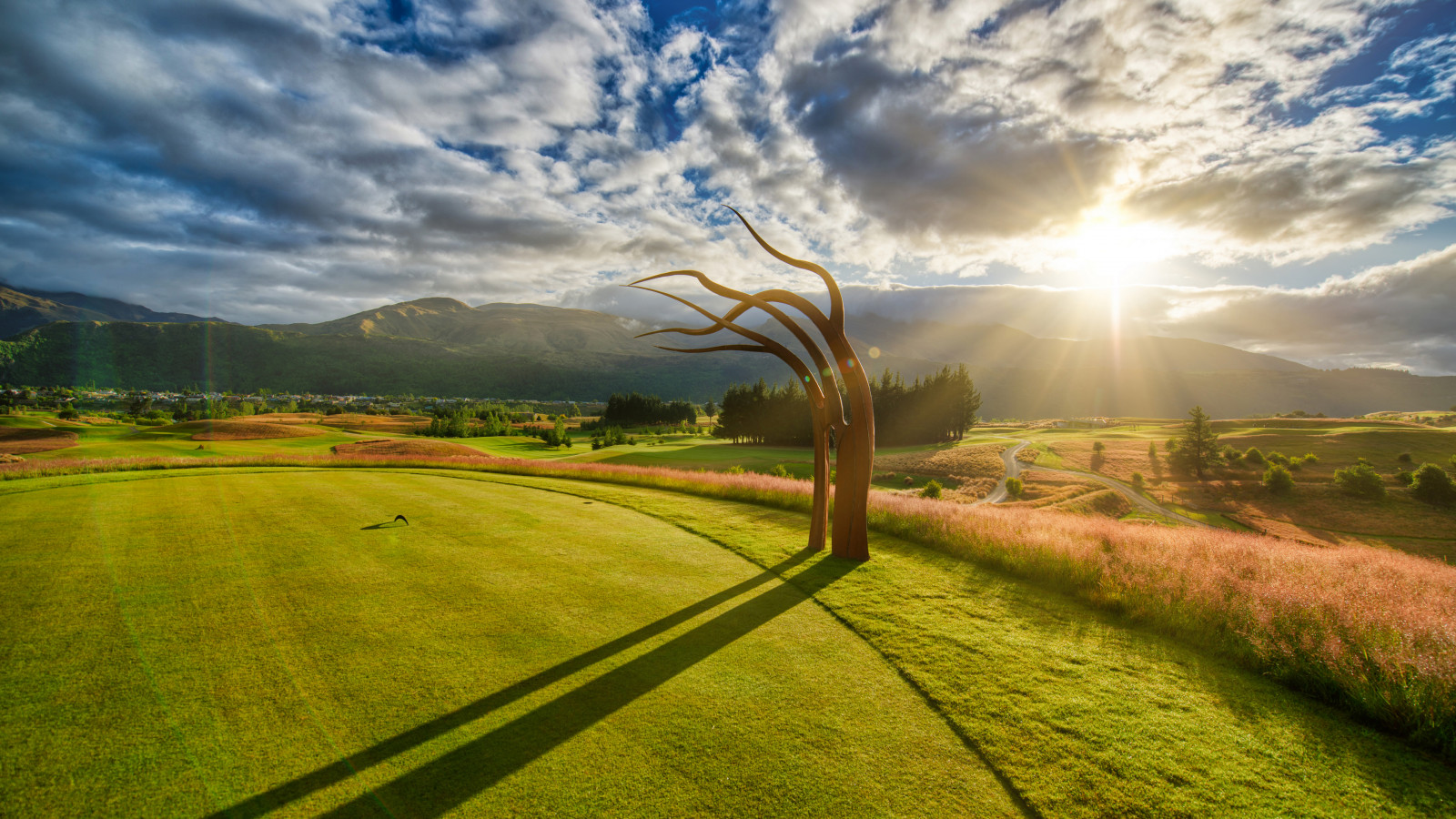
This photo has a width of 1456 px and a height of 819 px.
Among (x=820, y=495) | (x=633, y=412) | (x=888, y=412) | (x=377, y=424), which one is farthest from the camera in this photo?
(x=633, y=412)

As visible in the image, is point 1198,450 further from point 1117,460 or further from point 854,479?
point 854,479

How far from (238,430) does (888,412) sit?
6526cm

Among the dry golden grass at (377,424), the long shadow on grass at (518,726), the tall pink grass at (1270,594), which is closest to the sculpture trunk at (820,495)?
the tall pink grass at (1270,594)

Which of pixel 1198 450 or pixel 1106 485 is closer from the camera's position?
pixel 1106 485

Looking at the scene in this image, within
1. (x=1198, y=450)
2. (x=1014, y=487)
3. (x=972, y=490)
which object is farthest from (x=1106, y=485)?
(x=972, y=490)

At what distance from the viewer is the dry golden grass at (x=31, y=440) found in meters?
23.0

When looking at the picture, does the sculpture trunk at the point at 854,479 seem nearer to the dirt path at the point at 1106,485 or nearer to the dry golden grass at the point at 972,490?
the dry golden grass at the point at 972,490

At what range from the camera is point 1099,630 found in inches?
250

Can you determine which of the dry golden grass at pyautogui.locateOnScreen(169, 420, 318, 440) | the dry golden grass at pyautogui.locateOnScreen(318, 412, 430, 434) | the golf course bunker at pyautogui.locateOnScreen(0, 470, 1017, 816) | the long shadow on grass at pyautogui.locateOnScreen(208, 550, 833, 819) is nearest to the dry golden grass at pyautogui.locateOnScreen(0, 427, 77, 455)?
the dry golden grass at pyautogui.locateOnScreen(169, 420, 318, 440)

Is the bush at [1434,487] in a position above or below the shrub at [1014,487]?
above

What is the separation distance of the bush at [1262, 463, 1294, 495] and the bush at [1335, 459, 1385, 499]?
2.33 m

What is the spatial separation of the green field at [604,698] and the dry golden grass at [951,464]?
36.4m

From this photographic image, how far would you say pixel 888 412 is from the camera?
6612cm

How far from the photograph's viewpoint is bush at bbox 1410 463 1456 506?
28.7 meters
